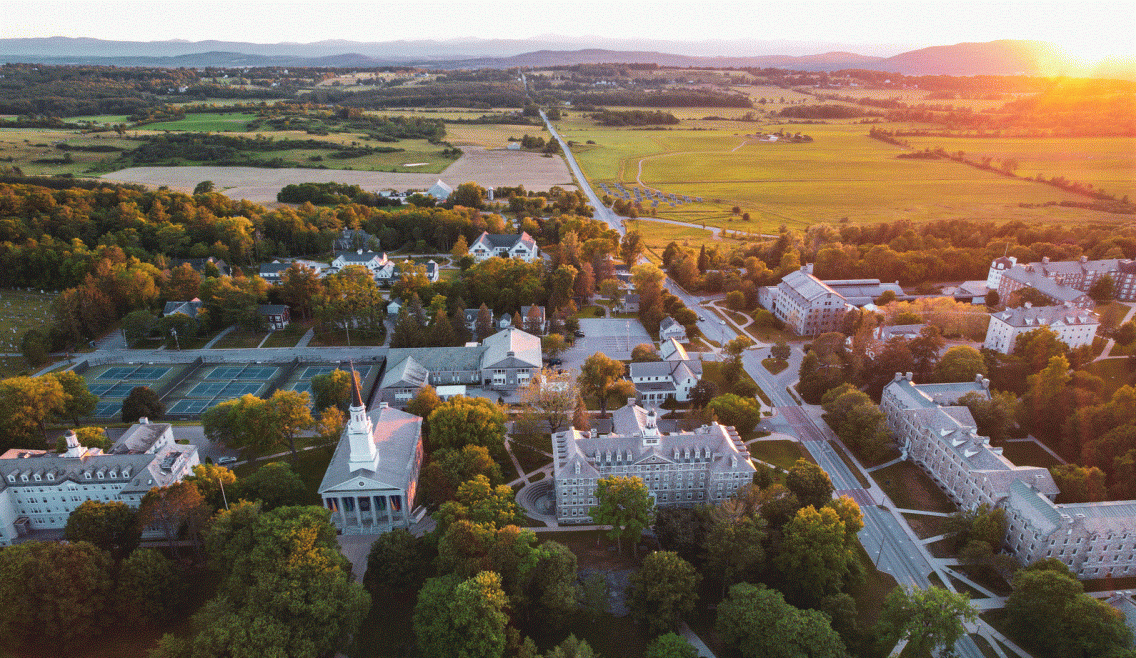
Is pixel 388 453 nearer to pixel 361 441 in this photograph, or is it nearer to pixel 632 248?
pixel 361 441

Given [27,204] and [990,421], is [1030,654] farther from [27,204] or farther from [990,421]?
[27,204]

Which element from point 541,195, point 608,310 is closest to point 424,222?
point 541,195

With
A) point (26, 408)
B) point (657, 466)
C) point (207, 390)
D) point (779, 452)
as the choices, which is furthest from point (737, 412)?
point (26, 408)

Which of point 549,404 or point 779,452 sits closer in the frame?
point 779,452

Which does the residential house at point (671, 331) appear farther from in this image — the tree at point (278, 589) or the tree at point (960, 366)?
the tree at point (278, 589)

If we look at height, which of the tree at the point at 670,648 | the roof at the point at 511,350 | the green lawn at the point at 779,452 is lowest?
the green lawn at the point at 779,452

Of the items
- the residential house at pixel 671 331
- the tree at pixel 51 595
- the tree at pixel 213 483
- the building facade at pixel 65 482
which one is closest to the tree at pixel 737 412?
the residential house at pixel 671 331

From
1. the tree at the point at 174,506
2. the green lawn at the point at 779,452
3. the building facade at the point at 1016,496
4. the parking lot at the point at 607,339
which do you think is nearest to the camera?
the building facade at the point at 1016,496
